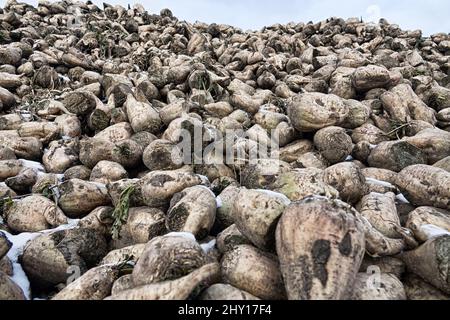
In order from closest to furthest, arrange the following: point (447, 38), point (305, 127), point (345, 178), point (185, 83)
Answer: point (345, 178) < point (305, 127) < point (185, 83) < point (447, 38)

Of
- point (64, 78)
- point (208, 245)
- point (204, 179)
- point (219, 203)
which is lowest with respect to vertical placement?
point (208, 245)

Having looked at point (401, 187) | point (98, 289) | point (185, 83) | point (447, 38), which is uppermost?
point (447, 38)

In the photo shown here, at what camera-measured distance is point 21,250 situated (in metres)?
3.10

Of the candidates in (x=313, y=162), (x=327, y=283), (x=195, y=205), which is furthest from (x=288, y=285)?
(x=313, y=162)

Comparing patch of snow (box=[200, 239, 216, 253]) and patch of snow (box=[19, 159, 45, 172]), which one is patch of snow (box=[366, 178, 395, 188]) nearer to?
patch of snow (box=[200, 239, 216, 253])

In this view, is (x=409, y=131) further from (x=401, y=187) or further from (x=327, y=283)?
(x=327, y=283)

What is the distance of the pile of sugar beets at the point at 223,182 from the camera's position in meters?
2.19

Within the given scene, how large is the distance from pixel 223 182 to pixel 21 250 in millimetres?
1989

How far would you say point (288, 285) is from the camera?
2.05m

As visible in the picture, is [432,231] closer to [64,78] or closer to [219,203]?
[219,203]

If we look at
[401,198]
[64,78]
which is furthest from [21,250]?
[64,78]
